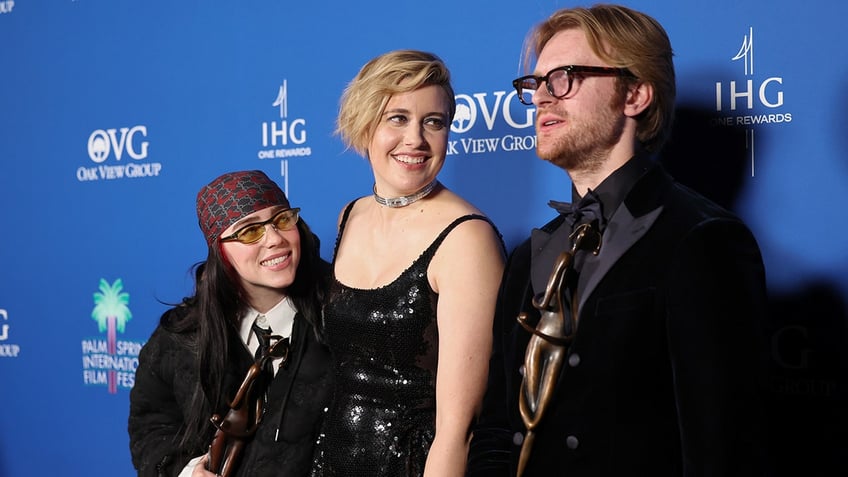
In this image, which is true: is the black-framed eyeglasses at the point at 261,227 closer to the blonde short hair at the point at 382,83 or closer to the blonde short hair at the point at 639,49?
the blonde short hair at the point at 382,83

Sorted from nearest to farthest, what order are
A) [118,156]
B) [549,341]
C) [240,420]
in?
[549,341], [240,420], [118,156]

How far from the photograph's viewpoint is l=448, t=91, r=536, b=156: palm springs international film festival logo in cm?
256

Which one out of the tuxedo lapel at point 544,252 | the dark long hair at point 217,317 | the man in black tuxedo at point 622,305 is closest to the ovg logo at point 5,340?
the dark long hair at point 217,317

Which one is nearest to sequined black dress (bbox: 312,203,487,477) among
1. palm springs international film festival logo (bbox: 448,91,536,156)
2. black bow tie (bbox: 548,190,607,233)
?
black bow tie (bbox: 548,190,607,233)

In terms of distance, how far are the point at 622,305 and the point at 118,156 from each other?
8.25ft

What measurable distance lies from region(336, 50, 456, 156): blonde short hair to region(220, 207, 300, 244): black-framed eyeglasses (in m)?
0.30

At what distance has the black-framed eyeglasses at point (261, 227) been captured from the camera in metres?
2.27

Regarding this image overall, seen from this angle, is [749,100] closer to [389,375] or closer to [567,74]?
[567,74]

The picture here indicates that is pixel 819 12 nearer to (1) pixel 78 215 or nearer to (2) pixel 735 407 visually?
(2) pixel 735 407

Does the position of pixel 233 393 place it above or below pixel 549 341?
below

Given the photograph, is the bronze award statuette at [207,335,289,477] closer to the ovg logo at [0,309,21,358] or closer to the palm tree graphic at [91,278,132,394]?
the palm tree graphic at [91,278,132,394]

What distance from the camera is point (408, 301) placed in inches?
79.1

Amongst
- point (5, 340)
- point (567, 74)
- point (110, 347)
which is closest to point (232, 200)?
point (567, 74)

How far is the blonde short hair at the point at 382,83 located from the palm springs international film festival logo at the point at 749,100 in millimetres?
622
